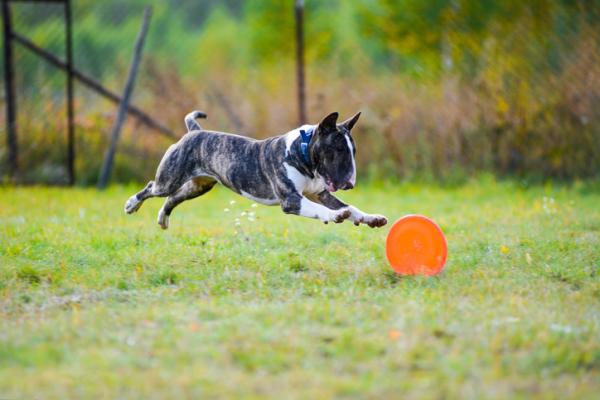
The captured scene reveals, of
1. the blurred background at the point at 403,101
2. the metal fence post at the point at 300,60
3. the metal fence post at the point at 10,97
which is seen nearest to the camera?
the blurred background at the point at 403,101

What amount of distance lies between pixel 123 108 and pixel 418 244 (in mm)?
7650

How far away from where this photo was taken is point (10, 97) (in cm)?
1241

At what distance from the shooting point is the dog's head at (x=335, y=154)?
617 cm

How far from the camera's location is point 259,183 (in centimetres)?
690

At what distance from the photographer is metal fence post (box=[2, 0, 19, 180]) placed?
40.6 ft

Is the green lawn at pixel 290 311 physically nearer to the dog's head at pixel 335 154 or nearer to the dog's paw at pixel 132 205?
the dog's paw at pixel 132 205

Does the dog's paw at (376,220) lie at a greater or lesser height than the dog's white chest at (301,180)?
lesser

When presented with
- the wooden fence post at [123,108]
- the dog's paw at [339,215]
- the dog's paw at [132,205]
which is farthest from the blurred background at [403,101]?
the dog's paw at [339,215]

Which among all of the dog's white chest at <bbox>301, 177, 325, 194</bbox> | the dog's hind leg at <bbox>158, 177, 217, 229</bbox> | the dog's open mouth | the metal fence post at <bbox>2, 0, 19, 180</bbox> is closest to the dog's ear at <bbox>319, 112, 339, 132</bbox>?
the dog's open mouth

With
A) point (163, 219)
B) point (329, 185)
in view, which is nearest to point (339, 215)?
point (329, 185)

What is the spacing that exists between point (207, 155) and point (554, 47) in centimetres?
666

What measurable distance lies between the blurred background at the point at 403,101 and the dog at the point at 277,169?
5.49 m

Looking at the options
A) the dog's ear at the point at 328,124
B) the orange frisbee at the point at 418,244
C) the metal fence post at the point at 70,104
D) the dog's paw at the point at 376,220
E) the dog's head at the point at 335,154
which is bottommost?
the orange frisbee at the point at 418,244

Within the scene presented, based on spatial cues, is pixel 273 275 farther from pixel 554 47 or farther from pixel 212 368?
pixel 554 47
